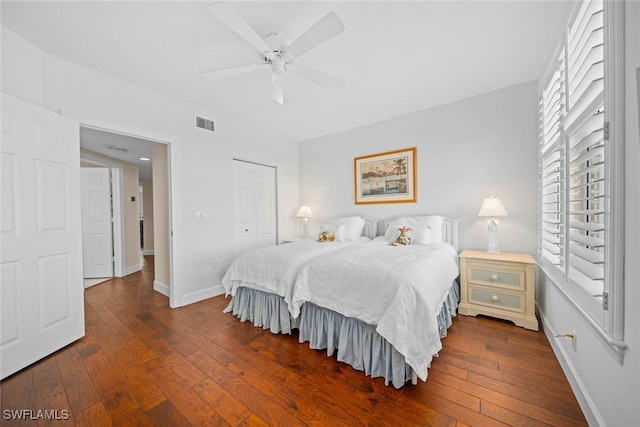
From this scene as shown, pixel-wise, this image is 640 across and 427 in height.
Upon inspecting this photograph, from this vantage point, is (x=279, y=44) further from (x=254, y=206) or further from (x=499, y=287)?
(x=499, y=287)

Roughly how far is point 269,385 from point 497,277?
7.96 feet

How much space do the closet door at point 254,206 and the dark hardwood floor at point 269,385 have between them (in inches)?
70.6

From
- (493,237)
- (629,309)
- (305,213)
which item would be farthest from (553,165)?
(305,213)

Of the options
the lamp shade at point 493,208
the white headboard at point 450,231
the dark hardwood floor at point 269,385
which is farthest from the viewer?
the white headboard at point 450,231

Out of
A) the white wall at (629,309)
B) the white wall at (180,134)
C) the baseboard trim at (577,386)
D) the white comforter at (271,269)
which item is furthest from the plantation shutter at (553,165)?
the white wall at (180,134)

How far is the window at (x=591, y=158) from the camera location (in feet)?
3.46

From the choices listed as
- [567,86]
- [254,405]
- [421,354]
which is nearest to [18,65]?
[254,405]

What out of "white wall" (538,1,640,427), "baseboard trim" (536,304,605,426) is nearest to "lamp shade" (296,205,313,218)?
"baseboard trim" (536,304,605,426)

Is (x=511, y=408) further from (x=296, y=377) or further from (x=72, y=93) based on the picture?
(x=72, y=93)

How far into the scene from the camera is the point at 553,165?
2178 mm

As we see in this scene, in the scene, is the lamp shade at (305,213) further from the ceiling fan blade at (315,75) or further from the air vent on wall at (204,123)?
the ceiling fan blade at (315,75)

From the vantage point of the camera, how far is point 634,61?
0.96m

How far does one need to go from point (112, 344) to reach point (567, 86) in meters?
4.21

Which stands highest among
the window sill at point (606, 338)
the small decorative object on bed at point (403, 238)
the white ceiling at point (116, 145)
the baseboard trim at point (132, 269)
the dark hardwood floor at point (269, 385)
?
the white ceiling at point (116, 145)
